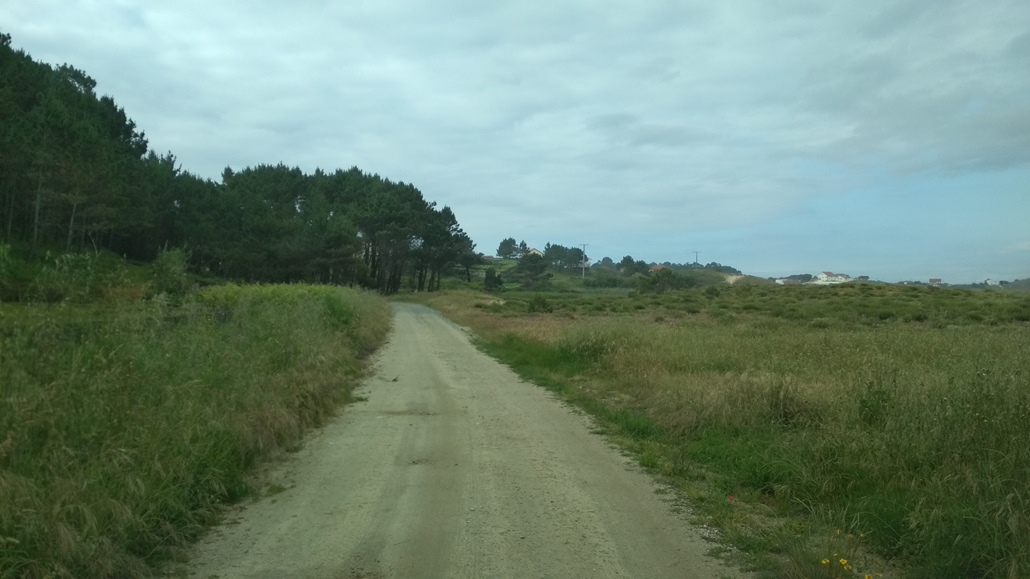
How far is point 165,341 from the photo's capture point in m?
8.73

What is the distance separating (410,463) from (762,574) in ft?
15.5

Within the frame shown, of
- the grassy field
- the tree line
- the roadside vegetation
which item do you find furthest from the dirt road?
the tree line

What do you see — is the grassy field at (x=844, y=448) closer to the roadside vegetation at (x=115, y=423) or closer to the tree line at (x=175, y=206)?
the roadside vegetation at (x=115, y=423)

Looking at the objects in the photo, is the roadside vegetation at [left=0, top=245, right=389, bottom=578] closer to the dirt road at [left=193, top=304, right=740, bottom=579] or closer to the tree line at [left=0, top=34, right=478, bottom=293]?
the dirt road at [left=193, top=304, right=740, bottom=579]

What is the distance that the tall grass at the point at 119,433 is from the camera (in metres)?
4.91

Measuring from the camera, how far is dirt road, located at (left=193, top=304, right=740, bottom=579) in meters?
5.58

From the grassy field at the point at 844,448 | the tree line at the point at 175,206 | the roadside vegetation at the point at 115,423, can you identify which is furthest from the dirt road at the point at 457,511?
the tree line at the point at 175,206

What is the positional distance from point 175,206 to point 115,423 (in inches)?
A: 1941

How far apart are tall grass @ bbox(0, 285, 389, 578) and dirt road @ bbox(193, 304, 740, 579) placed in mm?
496

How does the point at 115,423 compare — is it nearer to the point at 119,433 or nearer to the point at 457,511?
the point at 119,433

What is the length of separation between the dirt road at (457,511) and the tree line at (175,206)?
6738 mm

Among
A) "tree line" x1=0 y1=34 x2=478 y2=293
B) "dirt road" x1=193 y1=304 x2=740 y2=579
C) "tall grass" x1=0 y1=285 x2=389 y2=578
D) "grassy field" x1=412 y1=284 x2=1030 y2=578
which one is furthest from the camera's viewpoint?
"tree line" x1=0 y1=34 x2=478 y2=293

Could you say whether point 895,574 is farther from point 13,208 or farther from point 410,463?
point 13,208

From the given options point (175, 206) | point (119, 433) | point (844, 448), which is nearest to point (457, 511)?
point (119, 433)
